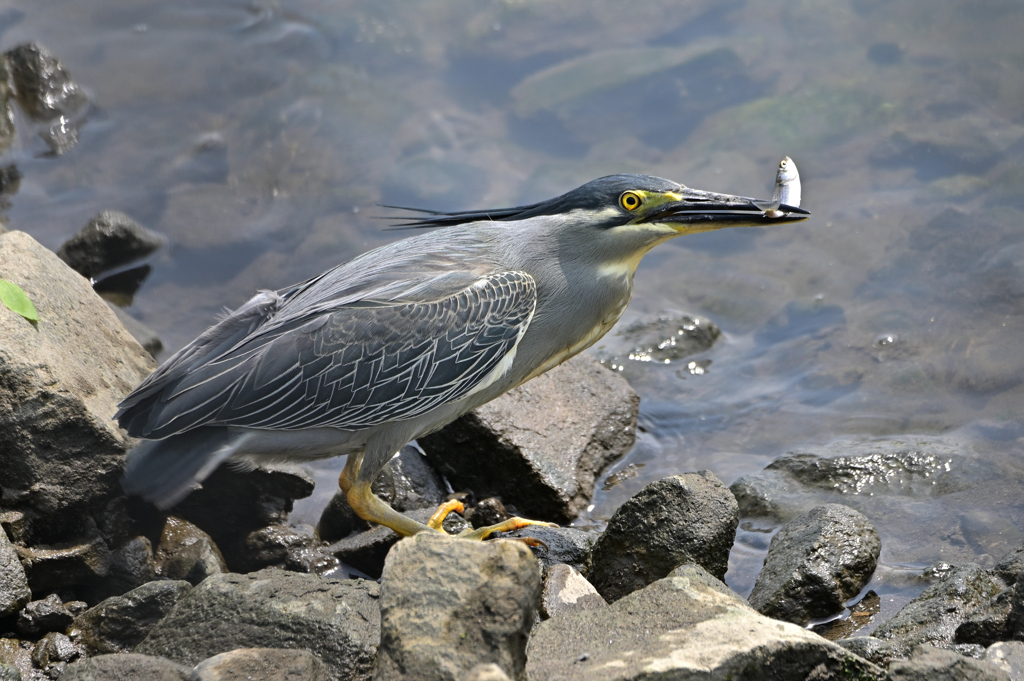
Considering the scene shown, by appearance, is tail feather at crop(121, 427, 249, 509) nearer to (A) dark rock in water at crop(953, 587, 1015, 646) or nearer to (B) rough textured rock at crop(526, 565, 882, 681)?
(B) rough textured rock at crop(526, 565, 882, 681)

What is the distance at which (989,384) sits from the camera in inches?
239

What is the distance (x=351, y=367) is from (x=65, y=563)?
4.99ft

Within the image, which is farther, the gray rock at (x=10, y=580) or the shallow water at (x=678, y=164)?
the shallow water at (x=678, y=164)

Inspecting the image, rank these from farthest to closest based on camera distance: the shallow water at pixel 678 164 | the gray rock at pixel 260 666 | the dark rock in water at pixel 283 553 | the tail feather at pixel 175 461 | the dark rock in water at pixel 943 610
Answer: the shallow water at pixel 678 164 → the dark rock in water at pixel 283 553 → the tail feather at pixel 175 461 → the dark rock in water at pixel 943 610 → the gray rock at pixel 260 666

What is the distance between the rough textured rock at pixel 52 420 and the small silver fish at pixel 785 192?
128 inches

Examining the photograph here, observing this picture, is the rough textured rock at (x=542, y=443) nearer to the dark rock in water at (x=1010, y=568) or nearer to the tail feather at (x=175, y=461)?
the tail feather at (x=175, y=461)

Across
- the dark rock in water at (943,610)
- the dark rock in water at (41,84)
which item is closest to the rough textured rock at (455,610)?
the dark rock in water at (943,610)

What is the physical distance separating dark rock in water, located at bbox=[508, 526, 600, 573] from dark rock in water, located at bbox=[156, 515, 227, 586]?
1.47 meters

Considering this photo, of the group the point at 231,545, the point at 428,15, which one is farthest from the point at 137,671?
the point at 428,15

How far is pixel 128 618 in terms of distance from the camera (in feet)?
12.1

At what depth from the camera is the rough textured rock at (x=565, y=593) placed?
3600 mm

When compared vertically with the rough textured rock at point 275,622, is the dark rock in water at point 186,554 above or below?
below

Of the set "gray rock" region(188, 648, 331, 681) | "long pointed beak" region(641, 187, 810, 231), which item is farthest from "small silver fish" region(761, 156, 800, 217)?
"gray rock" region(188, 648, 331, 681)

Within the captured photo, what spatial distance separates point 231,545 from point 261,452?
65 centimetres
